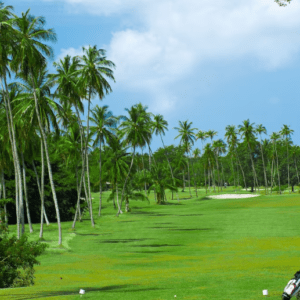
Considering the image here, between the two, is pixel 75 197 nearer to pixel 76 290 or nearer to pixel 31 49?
pixel 31 49

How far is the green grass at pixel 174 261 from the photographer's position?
589 inches

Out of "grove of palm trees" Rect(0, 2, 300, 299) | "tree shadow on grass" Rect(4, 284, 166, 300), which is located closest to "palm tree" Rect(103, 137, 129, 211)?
"grove of palm trees" Rect(0, 2, 300, 299)

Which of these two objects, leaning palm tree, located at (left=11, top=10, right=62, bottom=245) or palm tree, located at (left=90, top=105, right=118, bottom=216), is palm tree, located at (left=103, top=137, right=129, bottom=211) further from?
leaning palm tree, located at (left=11, top=10, right=62, bottom=245)

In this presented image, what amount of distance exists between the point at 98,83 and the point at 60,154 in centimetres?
2632

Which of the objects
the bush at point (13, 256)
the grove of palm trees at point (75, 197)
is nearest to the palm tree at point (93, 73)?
→ the grove of palm trees at point (75, 197)

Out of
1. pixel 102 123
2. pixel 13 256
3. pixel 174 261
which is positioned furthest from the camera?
pixel 102 123

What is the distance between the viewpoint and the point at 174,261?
25.5 metres

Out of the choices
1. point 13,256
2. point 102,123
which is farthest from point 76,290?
point 102,123

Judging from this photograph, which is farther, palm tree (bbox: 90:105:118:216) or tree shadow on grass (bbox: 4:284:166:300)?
palm tree (bbox: 90:105:118:216)

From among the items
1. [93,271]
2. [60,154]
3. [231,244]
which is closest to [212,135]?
[60,154]

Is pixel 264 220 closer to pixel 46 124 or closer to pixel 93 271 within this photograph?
pixel 46 124

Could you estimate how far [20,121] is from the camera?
43938mm

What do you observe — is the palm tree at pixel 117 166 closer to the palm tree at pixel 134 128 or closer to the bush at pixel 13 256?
the palm tree at pixel 134 128

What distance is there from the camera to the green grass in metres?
15.0
